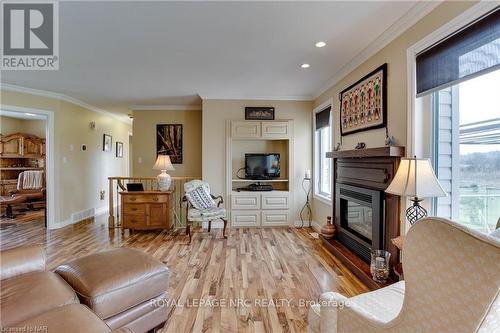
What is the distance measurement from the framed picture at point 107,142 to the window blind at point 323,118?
5.24 meters

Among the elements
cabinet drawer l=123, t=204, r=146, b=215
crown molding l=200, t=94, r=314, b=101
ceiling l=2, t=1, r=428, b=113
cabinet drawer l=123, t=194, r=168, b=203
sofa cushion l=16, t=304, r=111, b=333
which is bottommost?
cabinet drawer l=123, t=204, r=146, b=215

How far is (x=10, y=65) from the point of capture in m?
3.27

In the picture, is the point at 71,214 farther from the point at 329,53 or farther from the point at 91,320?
the point at 329,53

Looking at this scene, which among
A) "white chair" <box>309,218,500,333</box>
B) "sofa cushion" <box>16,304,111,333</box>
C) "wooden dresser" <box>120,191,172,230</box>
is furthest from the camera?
"wooden dresser" <box>120,191,172,230</box>

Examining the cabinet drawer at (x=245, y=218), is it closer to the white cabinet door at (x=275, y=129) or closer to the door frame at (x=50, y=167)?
the white cabinet door at (x=275, y=129)

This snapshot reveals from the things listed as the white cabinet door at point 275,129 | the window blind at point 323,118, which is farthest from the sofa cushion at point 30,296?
the window blind at point 323,118

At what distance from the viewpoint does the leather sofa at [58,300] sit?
115cm

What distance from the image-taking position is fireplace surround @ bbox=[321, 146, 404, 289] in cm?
238

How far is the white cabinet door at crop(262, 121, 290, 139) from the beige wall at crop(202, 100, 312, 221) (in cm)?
17

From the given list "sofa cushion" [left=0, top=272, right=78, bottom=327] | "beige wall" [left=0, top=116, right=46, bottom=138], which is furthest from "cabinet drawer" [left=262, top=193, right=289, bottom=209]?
"beige wall" [left=0, top=116, right=46, bottom=138]

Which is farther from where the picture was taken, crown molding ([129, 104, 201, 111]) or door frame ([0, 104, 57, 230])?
crown molding ([129, 104, 201, 111])

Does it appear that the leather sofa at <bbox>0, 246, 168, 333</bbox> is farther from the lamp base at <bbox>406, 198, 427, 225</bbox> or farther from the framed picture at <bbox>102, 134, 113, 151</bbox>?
the framed picture at <bbox>102, 134, 113, 151</bbox>

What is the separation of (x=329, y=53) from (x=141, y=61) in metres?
Result: 2.25

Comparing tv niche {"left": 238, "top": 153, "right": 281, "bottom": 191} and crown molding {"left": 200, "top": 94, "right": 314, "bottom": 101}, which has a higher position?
crown molding {"left": 200, "top": 94, "right": 314, "bottom": 101}
